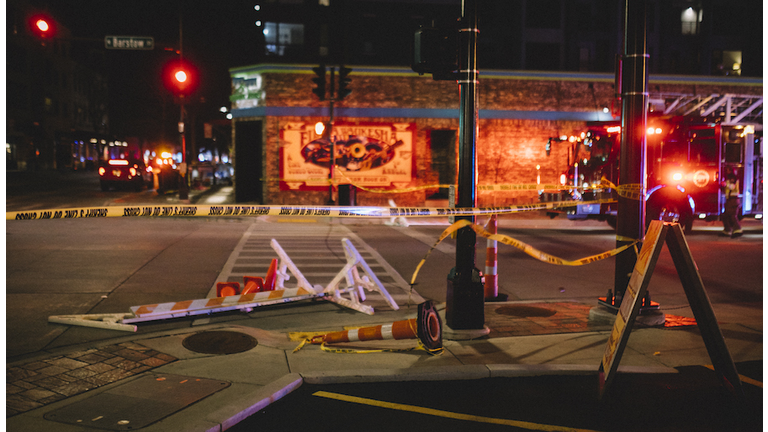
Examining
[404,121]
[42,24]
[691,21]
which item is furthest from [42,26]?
[691,21]

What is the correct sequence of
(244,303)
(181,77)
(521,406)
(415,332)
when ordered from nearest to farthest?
(521,406) → (415,332) → (244,303) → (181,77)

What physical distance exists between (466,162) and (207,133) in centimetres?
2767

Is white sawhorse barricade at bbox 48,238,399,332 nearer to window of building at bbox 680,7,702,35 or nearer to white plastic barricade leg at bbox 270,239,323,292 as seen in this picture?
white plastic barricade leg at bbox 270,239,323,292

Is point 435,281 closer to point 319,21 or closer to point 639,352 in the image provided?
point 639,352

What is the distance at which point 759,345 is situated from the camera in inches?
233

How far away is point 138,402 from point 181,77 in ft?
64.2

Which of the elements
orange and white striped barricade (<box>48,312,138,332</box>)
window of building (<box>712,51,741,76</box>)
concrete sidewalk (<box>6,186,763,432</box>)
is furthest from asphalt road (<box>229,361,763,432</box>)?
window of building (<box>712,51,741,76</box>)

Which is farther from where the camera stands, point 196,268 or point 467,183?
point 196,268

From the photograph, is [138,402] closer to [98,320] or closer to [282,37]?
[98,320]

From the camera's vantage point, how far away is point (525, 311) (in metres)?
7.42

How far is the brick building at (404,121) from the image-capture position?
2433 centimetres

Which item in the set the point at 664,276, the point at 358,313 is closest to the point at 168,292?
the point at 358,313

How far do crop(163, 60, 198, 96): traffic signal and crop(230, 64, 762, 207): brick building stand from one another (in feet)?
9.81

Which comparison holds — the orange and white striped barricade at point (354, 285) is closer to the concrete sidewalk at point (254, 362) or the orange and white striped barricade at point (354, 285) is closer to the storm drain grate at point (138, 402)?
the concrete sidewalk at point (254, 362)
